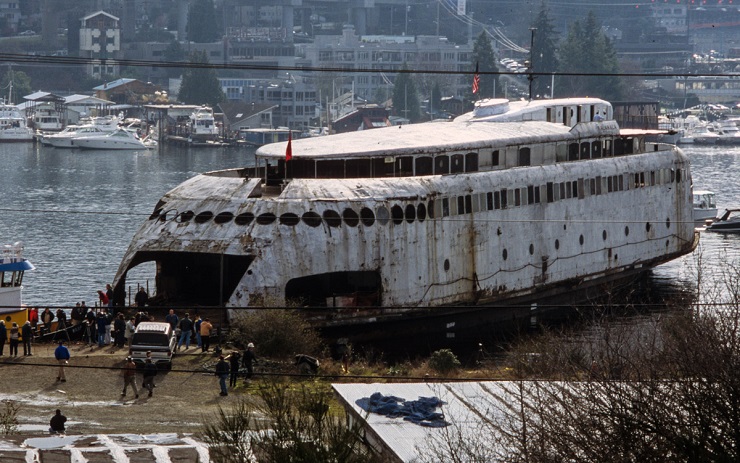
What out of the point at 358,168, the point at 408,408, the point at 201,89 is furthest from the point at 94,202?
the point at 201,89

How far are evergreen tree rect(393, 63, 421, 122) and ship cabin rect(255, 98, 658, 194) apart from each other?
130 m

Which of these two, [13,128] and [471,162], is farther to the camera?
[13,128]

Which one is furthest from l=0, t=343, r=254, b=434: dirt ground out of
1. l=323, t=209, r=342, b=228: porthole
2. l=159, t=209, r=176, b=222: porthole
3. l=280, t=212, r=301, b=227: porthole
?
l=323, t=209, r=342, b=228: porthole

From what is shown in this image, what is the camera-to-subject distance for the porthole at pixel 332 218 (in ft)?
145

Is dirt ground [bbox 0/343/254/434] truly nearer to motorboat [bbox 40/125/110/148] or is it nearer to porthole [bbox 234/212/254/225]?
porthole [bbox 234/212/254/225]

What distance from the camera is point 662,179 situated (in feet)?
192

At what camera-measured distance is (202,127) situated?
17225cm

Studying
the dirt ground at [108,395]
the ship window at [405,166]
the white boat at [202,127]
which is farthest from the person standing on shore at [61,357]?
the white boat at [202,127]

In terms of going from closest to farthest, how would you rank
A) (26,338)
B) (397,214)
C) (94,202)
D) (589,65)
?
(26,338)
(397,214)
(94,202)
(589,65)

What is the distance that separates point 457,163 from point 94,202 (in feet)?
193

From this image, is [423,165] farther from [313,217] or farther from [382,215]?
[313,217]

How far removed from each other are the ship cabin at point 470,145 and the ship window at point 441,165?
0.11ft

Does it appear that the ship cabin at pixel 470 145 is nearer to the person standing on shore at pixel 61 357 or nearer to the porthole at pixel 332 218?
the porthole at pixel 332 218

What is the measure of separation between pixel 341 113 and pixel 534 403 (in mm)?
170481
